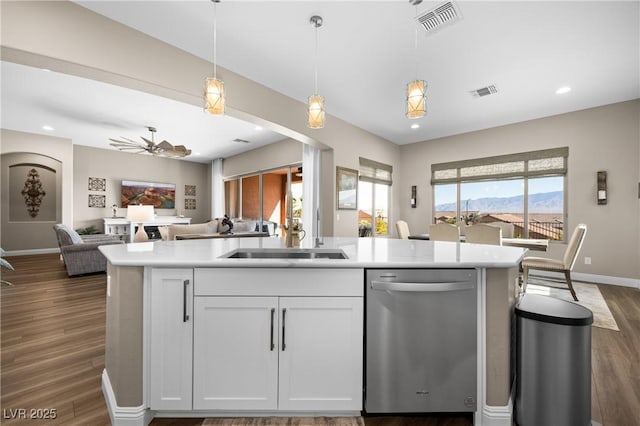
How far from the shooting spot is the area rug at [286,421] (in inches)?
56.7

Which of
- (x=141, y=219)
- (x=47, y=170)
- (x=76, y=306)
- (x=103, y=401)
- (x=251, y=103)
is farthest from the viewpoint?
(x=47, y=170)

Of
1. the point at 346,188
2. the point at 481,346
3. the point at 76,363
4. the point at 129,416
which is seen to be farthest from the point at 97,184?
the point at 481,346

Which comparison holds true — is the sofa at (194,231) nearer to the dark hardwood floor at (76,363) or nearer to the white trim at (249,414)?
the dark hardwood floor at (76,363)

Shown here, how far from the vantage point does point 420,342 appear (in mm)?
1419

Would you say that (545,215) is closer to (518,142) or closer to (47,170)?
(518,142)

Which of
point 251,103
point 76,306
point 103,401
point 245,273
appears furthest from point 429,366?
point 76,306

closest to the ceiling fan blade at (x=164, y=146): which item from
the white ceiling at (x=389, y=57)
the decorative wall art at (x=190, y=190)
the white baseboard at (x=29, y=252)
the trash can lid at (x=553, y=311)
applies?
the white ceiling at (x=389, y=57)

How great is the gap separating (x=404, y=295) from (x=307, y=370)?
637 mm

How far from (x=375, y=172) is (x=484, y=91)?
2573mm

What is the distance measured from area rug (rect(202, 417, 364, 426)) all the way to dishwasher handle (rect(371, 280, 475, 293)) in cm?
73

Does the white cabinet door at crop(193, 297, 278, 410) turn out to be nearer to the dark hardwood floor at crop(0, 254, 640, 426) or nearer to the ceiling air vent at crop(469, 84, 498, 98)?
the dark hardwood floor at crop(0, 254, 640, 426)

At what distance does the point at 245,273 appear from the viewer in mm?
1410

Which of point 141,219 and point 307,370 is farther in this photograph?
point 141,219

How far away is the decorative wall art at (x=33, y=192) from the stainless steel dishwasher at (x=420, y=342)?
8.86 metres
